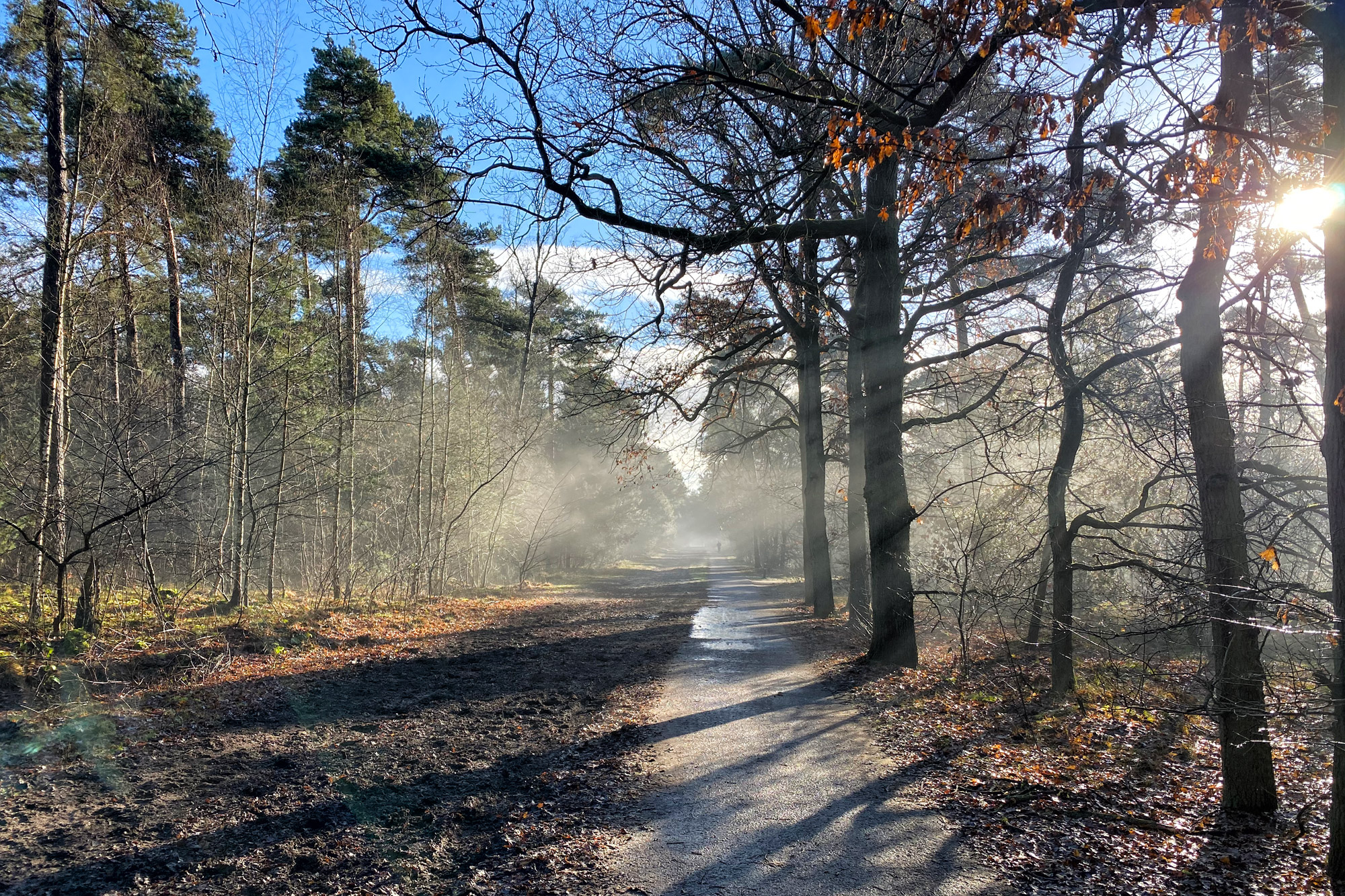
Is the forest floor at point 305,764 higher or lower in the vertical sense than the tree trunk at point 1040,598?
lower

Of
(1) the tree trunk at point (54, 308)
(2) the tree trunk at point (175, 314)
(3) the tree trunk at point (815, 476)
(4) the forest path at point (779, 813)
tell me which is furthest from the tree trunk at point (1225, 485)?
(2) the tree trunk at point (175, 314)

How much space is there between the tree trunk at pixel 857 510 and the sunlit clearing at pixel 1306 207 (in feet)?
27.7

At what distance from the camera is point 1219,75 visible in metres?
4.89

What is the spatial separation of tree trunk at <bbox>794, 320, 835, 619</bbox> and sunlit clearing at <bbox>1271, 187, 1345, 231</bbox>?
10.5 metres

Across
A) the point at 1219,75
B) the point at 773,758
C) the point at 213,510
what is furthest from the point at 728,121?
the point at 213,510

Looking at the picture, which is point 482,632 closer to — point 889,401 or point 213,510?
point 889,401

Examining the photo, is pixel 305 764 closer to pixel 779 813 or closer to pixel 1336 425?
pixel 779 813

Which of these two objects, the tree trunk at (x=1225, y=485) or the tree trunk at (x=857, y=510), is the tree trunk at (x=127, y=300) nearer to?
the tree trunk at (x=857, y=510)

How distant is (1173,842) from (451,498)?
19259 millimetres

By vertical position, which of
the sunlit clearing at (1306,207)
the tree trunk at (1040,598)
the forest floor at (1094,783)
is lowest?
the forest floor at (1094,783)

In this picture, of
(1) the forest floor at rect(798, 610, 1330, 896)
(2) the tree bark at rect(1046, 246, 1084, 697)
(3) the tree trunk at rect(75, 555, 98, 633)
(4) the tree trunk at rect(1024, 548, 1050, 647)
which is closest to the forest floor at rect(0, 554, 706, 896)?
(3) the tree trunk at rect(75, 555, 98, 633)

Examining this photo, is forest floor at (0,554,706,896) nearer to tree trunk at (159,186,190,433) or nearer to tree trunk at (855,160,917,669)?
tree trunk at (855,160,917,669)

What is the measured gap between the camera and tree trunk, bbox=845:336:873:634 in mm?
13555

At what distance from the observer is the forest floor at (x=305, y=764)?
3.81 meters
